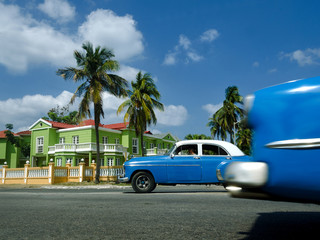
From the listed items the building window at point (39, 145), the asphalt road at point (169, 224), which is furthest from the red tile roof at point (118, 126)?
the asphalt road at point (169, 224)

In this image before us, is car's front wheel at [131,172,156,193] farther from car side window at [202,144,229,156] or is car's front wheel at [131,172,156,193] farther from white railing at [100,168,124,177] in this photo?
white railing at [100,168,124,177]

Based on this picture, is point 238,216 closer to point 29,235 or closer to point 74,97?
point 29,235

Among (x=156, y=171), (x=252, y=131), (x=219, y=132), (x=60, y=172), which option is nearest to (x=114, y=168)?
(x=60, y=172)

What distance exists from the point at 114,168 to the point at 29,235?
902 inches

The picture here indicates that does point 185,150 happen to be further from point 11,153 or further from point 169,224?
point 11,153

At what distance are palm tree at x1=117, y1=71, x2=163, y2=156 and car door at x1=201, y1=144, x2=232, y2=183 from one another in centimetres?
2103

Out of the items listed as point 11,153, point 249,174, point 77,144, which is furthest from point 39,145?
point 249,174

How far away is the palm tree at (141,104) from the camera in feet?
103

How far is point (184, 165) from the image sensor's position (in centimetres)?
1012

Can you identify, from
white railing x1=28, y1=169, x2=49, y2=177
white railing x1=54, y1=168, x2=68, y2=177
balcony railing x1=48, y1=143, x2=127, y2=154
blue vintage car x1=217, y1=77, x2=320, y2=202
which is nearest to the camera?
blue vintage car x1=217, y1=77, x2=320, y2=202

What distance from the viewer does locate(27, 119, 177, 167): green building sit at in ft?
124

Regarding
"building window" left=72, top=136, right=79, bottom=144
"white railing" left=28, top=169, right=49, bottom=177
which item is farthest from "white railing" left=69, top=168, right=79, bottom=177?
"building window" left=72, top=136, right=79, bottom=144

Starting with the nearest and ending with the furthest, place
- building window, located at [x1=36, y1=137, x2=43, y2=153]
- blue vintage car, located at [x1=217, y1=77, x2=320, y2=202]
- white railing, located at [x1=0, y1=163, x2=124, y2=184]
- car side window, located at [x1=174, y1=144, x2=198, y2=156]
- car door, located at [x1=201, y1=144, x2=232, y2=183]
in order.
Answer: blue vintage car, located at [x1=217, y1=77, x2=320, y2=202], car door, located at [x1=201, y1=144, x2=232, y2=183], car side window, located at [x1=174, y1=144, x2=198, y2=156], white railing, located at [x1=0, y1=163, x2=124, y2=184], building window, located at [x1=36, y1=137, x2=43, y2=153]

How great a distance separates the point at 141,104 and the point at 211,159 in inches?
871
